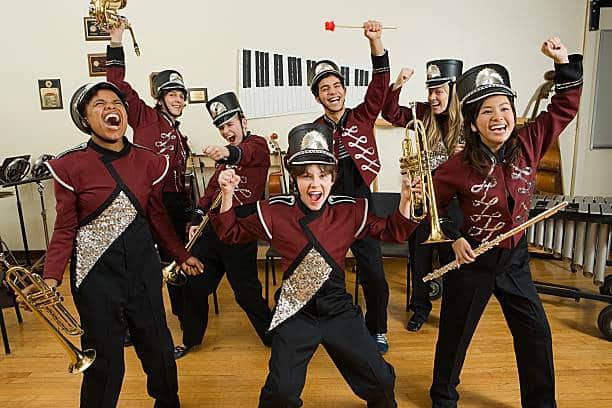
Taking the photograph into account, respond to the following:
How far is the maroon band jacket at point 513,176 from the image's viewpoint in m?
1.94

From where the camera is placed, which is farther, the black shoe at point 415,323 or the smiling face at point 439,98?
the black shoe at point 415,323

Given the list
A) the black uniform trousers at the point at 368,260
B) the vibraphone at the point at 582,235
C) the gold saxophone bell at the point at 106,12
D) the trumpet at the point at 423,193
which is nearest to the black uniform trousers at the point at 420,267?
the black uniform trousers at the point at 368,260

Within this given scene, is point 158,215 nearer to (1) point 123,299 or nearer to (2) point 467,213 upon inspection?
(1) point 123,299

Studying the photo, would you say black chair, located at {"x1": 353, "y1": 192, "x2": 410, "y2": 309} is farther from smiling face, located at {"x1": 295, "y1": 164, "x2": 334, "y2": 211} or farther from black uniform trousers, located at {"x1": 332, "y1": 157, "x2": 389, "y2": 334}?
smiling face, located at {"x1": 295, "y1": 164, "x2": 334, "y2": 211}

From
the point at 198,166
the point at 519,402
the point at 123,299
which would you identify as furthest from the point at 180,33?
the point at 519,402

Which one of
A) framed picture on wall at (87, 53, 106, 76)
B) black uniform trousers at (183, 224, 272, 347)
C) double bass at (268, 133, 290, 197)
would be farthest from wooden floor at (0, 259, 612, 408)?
framed picture on wall at (87, 53, 106, 76)

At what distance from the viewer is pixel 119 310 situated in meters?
1.96

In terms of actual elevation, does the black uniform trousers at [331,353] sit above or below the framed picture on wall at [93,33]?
below

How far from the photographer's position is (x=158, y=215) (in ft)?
7.03

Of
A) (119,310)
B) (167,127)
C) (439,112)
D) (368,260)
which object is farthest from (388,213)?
(119,310)

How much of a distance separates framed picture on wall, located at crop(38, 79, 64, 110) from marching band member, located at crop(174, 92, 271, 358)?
8.29 feet

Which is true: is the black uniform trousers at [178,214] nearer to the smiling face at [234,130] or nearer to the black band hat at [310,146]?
the smiling face at [234,130]

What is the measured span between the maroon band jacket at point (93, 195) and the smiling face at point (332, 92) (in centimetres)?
107

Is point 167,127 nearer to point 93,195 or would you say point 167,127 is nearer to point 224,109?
point 224,109
